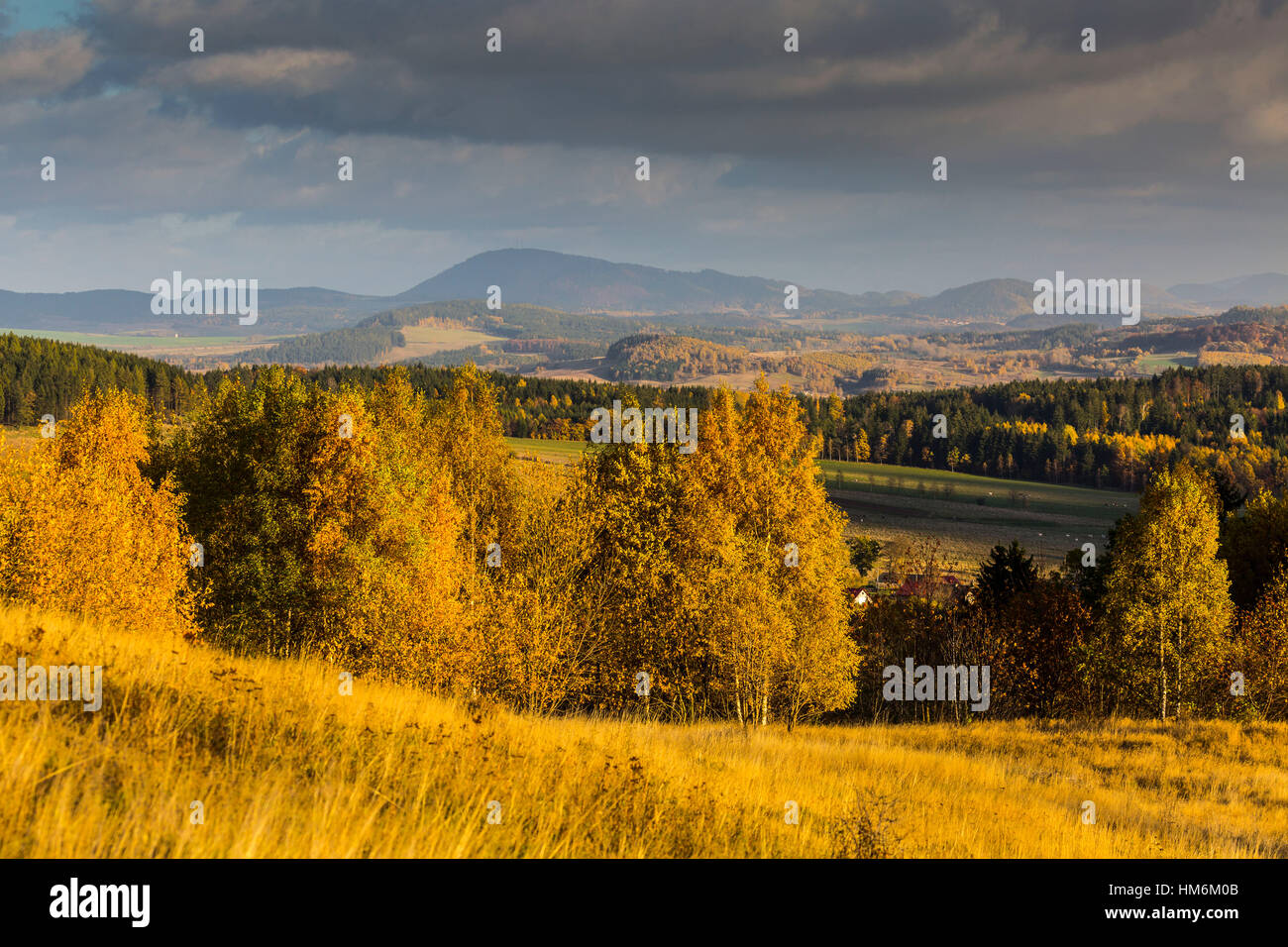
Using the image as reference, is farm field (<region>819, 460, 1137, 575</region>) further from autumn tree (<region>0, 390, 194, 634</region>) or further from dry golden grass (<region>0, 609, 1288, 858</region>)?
dry golden grass (<region>0, 609, 1288, 858</region>)

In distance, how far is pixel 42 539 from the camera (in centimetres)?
3134

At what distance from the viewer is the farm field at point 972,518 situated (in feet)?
438

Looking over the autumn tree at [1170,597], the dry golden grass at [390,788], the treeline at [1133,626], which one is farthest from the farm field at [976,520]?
the dry golden grass at [390,788]

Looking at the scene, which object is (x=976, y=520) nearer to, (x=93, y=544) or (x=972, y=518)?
(x=972, y=518)

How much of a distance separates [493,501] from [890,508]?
139511 mm

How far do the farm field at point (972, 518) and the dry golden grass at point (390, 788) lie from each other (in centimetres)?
10530

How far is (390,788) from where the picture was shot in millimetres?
7871

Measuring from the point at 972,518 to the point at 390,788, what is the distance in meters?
175

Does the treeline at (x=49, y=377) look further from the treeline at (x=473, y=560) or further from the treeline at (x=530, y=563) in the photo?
the treeline at (x=473, y=560)

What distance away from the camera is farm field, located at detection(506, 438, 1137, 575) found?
133 m

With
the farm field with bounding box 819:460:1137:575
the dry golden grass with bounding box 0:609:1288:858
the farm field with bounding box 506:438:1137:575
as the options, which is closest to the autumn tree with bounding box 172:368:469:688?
the dry golden grass with bounding box 0:609:1288:858

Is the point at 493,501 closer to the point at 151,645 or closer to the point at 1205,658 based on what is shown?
the point at 151,645
